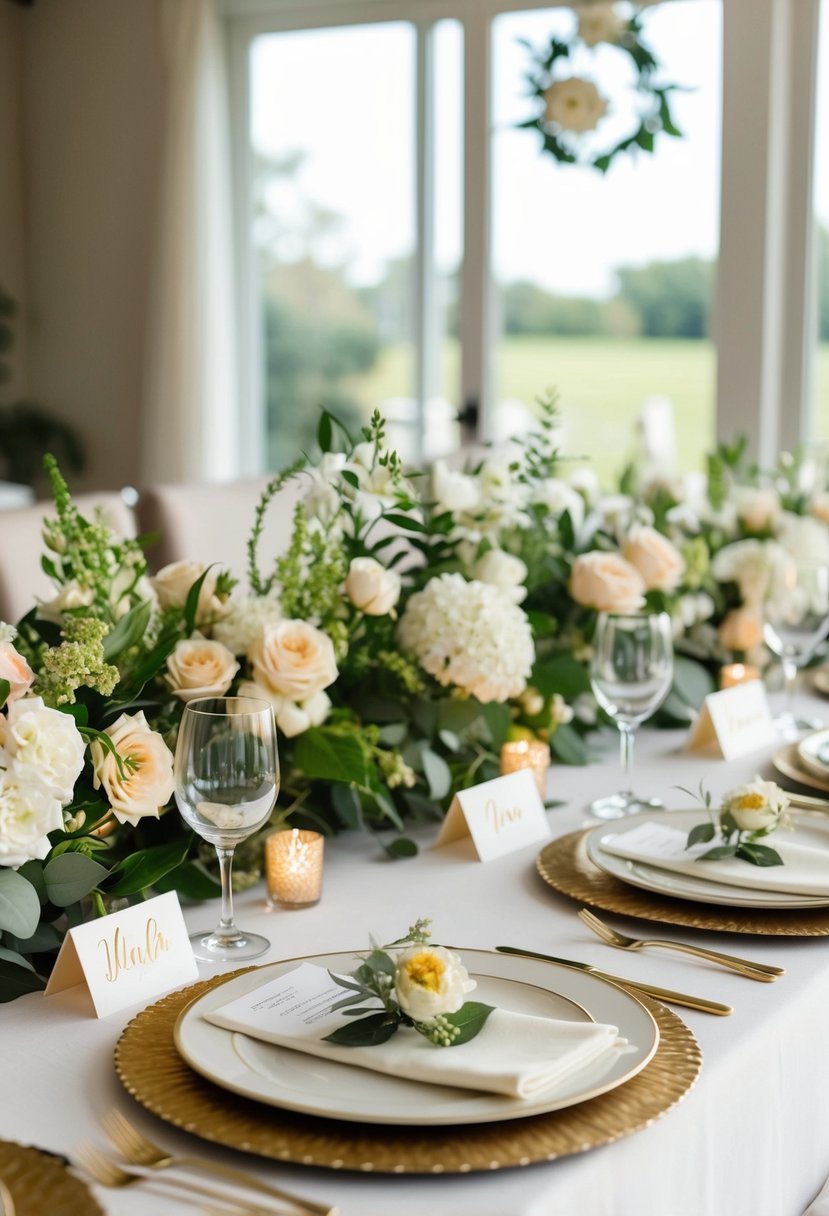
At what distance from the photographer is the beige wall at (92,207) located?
4695 mm

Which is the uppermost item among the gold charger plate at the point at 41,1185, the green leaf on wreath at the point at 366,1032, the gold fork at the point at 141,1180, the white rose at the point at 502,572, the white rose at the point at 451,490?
the white rose at the point at 451,490

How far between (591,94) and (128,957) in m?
A: 1.94

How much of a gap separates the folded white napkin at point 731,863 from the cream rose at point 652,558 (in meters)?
0.58

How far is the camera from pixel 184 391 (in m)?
4.48

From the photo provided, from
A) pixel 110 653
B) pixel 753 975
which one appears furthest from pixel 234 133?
pixel 753 975

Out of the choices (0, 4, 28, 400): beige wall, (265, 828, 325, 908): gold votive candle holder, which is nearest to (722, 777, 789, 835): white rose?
(265, 828, 325, 908): gold votive candle holder

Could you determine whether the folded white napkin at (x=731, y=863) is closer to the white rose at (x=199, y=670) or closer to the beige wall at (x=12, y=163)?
the white rose at (x=199, y=670)

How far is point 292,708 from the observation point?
3.99 ft

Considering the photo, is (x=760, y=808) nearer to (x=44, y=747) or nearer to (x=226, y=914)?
(x=226, y=914)

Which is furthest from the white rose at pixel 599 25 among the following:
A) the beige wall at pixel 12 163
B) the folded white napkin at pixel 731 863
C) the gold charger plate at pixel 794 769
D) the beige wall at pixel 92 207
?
the beige wall at pixel 12 163

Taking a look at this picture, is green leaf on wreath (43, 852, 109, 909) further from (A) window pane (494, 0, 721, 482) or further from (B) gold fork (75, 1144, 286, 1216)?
Answer: (A) window pane (494, 0, 721, 482)

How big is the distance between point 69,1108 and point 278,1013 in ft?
0.44

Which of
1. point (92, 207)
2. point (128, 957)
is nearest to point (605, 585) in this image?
point (128, 957)

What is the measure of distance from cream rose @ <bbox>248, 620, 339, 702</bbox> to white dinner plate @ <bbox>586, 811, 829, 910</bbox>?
28cm
